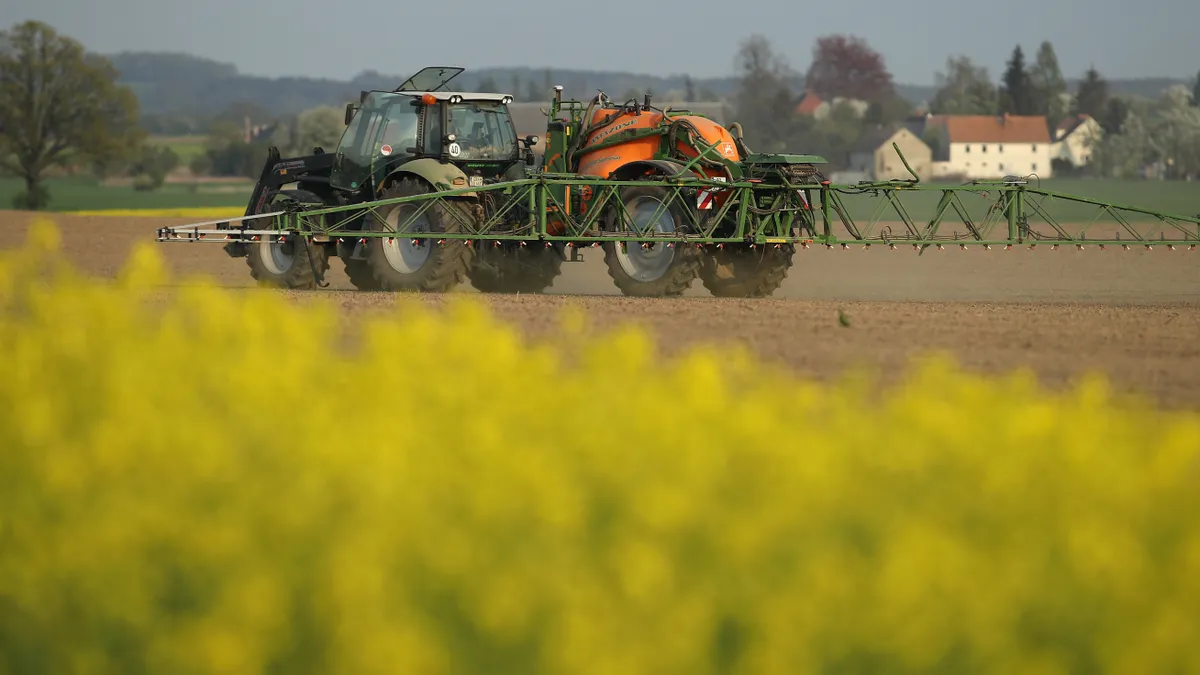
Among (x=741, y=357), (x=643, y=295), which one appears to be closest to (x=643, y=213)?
(x=643, y=295)

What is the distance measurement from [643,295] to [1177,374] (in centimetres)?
719

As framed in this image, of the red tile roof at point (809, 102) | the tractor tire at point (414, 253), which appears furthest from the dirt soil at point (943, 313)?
the red tile roof at point (809, 102)

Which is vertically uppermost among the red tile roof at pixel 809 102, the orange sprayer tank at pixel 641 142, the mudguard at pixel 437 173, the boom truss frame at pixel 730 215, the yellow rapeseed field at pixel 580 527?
the red tile roof at pixel 809 102

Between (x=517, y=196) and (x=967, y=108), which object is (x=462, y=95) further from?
(x=967, y=108)

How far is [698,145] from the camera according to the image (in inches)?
703

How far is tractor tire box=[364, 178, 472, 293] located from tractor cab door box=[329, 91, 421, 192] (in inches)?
18.9

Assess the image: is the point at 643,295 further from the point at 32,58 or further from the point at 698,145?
the point at 32,58

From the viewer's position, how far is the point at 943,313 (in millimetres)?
16094

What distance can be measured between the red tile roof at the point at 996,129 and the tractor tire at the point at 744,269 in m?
116

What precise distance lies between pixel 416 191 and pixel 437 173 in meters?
0.30

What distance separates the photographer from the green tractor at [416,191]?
18.3m

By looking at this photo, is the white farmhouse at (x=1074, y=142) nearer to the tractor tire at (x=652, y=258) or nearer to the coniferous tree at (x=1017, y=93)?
the coniferous tree at (x=1017, y=93)

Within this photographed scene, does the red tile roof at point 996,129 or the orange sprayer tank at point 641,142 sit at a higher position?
the red tile roof at point 996,129

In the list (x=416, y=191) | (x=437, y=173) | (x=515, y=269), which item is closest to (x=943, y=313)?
(x=515, y=269)
